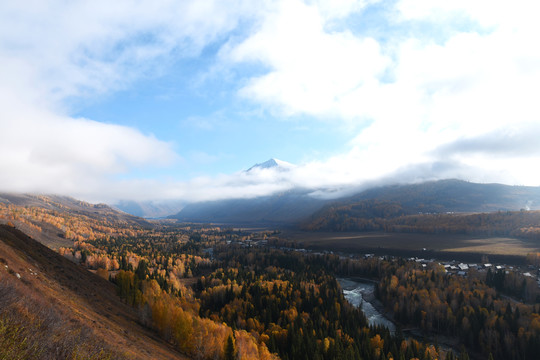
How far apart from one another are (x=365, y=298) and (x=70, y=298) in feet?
371

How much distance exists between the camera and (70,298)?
52469 millimetres

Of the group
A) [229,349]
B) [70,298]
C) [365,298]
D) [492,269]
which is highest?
[70,298]

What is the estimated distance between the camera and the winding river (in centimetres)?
9846

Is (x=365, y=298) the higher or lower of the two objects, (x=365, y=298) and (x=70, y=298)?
the lower

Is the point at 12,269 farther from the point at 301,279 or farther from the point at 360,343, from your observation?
the point at 301,279

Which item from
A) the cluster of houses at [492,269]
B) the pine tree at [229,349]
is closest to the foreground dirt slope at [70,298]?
the pine tree at [229,349]

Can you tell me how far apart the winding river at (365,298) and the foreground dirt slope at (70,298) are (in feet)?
233

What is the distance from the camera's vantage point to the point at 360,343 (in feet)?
221

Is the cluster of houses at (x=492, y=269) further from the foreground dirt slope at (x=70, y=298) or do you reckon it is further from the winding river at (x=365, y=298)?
the foreground dirt slope at (x=70, y=298)

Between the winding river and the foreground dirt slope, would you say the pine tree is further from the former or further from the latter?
the winding river

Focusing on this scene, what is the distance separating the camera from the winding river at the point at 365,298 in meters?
98.5

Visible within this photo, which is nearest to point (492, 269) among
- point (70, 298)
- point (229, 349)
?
point (229, 349)

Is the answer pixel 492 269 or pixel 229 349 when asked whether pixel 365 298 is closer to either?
pixel 492 269

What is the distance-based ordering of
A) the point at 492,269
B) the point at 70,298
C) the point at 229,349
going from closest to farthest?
the point at 70,298 → the point at 229,349 → the point at 492,269
